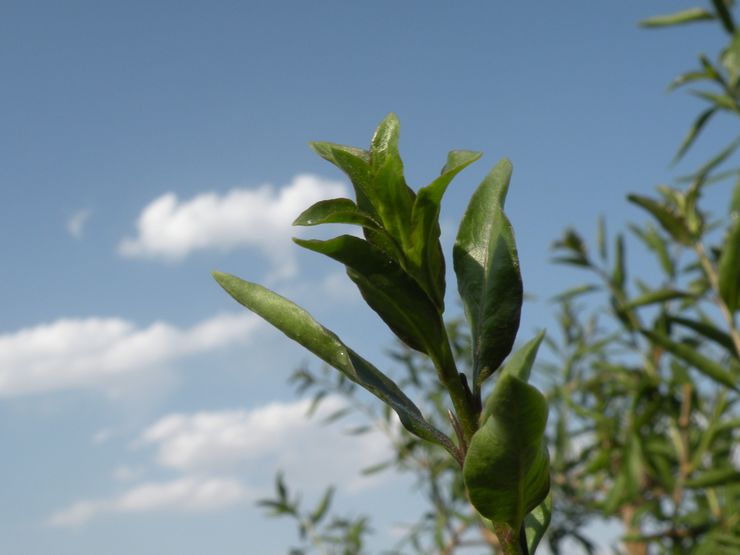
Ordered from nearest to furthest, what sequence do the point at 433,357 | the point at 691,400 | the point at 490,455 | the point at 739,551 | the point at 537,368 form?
the point at 490,455 < the point at 433,357 < the point at 739,551 < the point at 691,400 < the point at 537,368

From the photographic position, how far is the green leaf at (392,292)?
81 cm

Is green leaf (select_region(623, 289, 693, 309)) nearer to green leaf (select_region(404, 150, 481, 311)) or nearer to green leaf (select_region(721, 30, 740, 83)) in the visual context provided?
green leaf (select_region(721, 30, 740, 83))

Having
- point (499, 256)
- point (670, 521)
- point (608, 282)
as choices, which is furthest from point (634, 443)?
point (499, 256)

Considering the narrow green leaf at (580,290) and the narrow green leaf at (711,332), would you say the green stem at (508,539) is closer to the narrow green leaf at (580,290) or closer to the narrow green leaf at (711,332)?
the narrow green leaf at (711,332)

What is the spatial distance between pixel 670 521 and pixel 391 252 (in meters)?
3.06

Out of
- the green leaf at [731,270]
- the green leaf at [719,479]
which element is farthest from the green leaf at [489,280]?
the green leaf at [719,479]

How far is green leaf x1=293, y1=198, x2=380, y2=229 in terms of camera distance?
2.65ft

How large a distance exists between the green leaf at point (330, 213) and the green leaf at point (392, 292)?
0.07 feet

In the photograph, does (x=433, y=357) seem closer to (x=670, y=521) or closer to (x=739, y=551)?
(x=739, y=551)

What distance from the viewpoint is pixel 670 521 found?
3445 mm

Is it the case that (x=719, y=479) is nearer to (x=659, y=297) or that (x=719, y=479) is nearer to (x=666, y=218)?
(x=659, y=297)

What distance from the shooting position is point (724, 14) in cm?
304

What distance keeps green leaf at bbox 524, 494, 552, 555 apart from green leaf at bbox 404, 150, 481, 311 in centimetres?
24

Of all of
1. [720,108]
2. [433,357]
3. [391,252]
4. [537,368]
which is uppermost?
[720,108]
